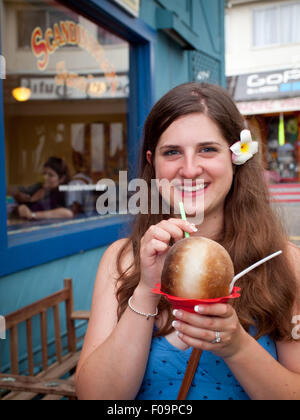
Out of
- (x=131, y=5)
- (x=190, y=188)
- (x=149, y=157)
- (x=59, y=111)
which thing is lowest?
(x=190, y=188)

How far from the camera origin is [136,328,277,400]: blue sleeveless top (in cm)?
137

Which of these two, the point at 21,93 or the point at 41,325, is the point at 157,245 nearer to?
the point at 41,325

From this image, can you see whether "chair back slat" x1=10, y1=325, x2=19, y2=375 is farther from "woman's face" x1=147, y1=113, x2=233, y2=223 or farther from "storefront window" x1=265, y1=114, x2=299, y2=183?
"storefront window" x1=265, y1=114, x2=299, y2=183

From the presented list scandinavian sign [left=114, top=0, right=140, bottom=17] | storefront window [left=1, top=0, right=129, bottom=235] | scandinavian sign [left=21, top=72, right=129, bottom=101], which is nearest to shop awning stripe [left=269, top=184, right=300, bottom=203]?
storefront window [left=1, top=0, right=129, bottom=235]

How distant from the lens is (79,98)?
7281 millimetres

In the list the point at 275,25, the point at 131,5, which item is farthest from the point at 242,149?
the point at 275,25

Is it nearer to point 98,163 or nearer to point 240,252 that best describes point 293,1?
point 98,163

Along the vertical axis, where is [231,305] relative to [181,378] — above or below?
above

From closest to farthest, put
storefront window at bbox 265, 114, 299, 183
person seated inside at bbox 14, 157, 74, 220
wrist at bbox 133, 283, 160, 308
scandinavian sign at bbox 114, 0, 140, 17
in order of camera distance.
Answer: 1. wrist at bbox 133, 283, 160, 308
2. scandinavian sign at bbox 114, 0, 140, 17
3. person seated inside at bbox 14, 157, 74, 220
4. storefront window at bbox 265, 114, 299, 183

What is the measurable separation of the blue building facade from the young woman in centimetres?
57

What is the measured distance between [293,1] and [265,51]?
10.3 feet

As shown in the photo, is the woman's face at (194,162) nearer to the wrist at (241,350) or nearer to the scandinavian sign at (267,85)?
the wrist at (241,350)

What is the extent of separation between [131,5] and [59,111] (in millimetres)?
4245

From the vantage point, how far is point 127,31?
437 cm
